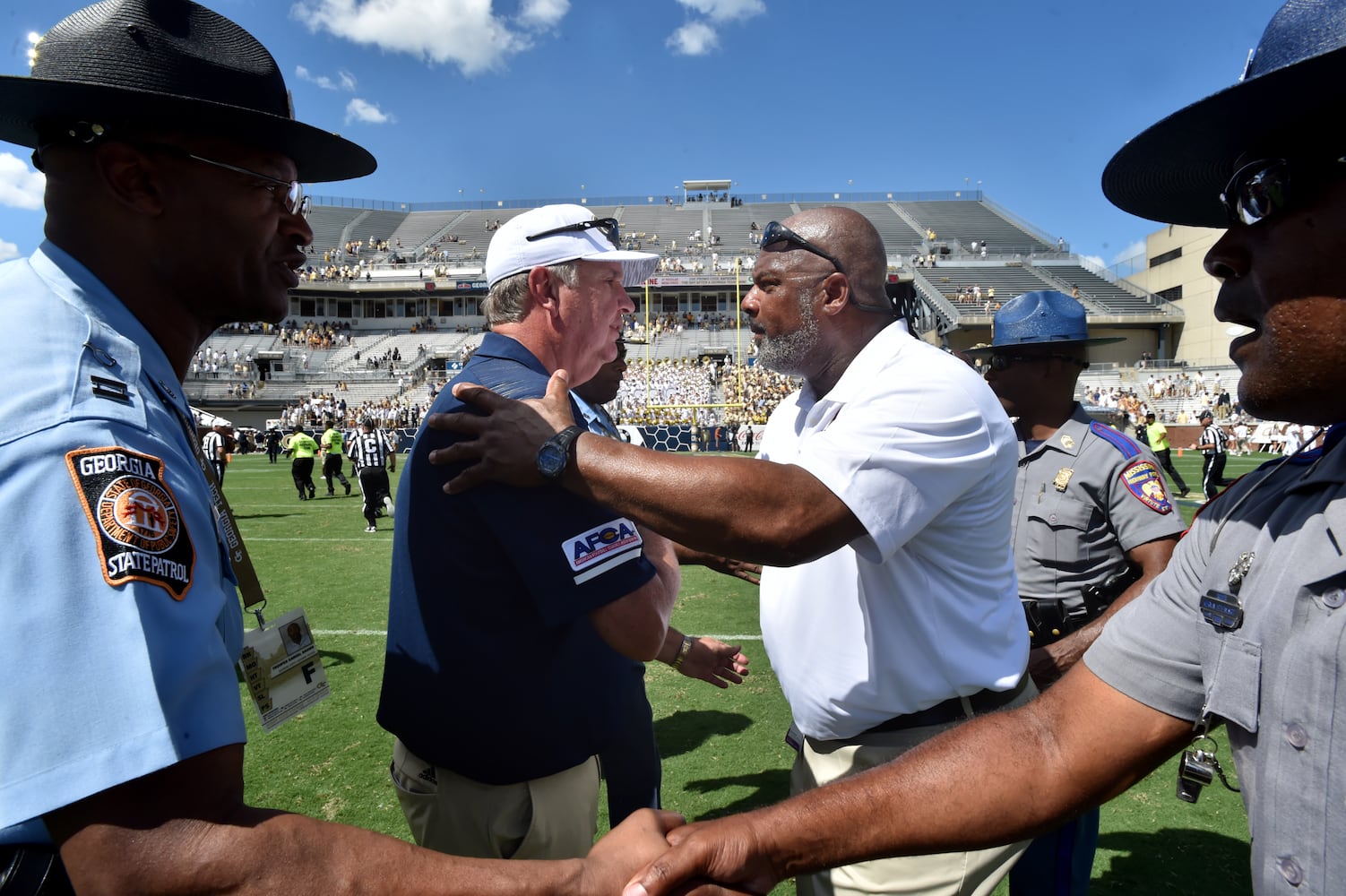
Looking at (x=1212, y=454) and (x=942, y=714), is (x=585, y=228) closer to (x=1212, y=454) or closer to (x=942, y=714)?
(x=942, y=714)

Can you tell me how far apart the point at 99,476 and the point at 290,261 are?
0.95 meters

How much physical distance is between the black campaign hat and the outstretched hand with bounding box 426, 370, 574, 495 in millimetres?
736

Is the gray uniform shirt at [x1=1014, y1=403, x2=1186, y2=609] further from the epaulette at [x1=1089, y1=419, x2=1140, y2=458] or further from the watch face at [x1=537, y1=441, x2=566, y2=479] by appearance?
the watch face at [x1=537, y1=441, x2=566, y2=479]

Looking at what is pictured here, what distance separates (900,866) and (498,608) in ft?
4.27

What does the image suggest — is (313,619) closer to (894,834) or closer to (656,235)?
(894,834)

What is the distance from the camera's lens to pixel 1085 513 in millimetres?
3607

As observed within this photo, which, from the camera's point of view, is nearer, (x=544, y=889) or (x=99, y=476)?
(x=99, y=476)

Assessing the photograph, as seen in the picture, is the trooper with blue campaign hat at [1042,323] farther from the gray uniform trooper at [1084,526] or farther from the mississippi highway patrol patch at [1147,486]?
the mississippi highway patrol patch at [1147,486]

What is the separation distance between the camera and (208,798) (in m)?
1.14

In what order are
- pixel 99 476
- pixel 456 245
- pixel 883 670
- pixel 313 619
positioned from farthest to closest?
pixel 456 245, pixel 313 619, pixel 883 670, pixel 99 476

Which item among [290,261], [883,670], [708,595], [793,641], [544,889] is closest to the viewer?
[544,889]

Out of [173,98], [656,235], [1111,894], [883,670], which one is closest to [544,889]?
[883,670]

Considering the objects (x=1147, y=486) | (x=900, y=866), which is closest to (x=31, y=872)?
(x=900, y=866)

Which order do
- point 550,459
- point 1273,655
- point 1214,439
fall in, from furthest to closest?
point 1214,439
point 550,459
point 1273,655
